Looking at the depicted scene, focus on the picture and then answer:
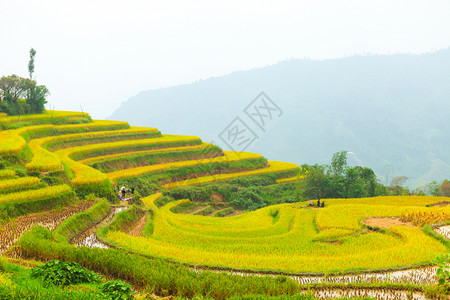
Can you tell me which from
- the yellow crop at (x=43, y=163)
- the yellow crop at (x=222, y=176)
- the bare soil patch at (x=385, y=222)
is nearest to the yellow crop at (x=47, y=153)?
the yellow crop at (x=43, y=163)

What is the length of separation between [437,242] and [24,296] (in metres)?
13.9

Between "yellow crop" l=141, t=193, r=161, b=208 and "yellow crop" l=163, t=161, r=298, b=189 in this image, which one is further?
"yellow crop" l=163, t=161, r=298, b=189

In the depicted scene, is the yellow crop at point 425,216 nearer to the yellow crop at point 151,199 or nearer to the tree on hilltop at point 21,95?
the yellow crop at point 151,199

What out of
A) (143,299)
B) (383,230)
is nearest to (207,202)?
(383,230)

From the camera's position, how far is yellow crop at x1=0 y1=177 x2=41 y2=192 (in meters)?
14.2

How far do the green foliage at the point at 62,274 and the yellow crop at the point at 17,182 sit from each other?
8.66 metres

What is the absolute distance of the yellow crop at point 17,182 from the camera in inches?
558

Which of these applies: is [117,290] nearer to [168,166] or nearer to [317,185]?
[317,185]

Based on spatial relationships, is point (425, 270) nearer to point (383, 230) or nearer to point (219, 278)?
point (383, 230)

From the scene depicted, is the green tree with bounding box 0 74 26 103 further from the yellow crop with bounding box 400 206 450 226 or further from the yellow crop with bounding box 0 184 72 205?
the yellow crop with bounding box 400 206 450 226

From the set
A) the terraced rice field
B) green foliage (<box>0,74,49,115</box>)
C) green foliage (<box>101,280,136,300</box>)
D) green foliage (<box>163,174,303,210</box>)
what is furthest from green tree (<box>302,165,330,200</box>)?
green foliage (<box>0,74,49,115</box>)

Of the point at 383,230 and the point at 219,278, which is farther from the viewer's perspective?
the point at 383,230

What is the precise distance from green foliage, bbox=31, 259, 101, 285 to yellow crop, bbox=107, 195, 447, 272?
344 centimetres

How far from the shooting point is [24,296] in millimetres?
5617
